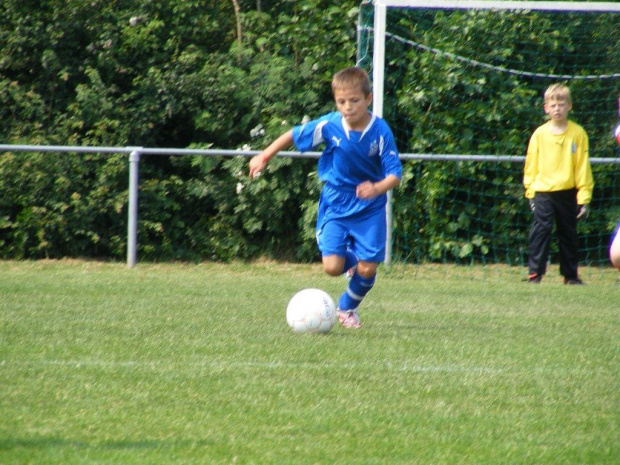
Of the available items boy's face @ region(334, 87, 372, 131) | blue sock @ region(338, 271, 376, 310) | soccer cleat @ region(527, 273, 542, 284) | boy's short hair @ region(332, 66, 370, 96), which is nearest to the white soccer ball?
blue sock @ region(338, 271, 376, 310)

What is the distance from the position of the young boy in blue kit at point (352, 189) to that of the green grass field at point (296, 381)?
1.37 ft

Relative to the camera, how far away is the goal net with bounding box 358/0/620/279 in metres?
10.6

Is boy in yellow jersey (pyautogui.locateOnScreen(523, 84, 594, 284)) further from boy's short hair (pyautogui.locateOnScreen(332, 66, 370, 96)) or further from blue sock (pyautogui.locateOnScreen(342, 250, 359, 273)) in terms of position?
boy's short hair (pyautogui.locateOnScreen(332, 66, 370, 96))

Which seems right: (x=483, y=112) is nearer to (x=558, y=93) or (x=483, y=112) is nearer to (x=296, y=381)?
(x=558, y=93)

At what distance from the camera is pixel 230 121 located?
1173 centimetres

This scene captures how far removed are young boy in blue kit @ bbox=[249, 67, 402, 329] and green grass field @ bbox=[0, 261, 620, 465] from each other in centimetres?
42

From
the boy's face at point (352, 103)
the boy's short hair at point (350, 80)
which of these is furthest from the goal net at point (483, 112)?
the boy's short hair at point (350, 80)

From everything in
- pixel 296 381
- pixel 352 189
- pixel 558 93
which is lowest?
pixel 296 381

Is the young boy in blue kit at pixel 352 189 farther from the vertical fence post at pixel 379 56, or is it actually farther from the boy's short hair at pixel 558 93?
the boy's short hair at pixel 558 93

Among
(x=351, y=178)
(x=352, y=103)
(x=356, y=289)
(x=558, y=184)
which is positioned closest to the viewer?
(x=352, y=103)

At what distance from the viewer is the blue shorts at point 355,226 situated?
6.38 m

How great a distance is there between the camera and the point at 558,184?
9.51 metres

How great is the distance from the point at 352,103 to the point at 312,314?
4.57 feet

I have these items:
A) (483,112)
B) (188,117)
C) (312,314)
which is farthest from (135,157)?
(312,314)
